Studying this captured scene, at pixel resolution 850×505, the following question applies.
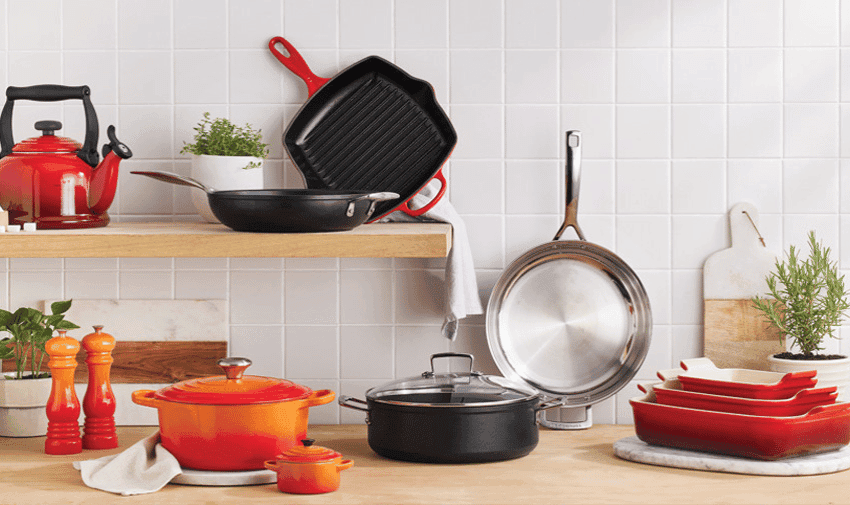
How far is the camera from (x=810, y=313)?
5.83 feet

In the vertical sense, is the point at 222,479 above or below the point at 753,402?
below

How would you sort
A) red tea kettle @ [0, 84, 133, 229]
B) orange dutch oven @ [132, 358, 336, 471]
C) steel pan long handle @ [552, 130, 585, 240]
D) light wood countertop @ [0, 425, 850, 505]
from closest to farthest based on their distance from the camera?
1. light wood countertop @ [0, 425, 850, 505]
2. orange dutch oven @ [132, 358, 336, 471]
3. red tea kettle @ [0, 84, 133, 229]
4. steel pan long handle @ [552, 130, 585, 240]

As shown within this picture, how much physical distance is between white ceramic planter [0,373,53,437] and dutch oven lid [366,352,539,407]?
68cm

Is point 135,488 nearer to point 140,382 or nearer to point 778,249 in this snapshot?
point 140,382

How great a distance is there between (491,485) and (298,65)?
38.2 inches

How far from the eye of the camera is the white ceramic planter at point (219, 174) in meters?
1.76

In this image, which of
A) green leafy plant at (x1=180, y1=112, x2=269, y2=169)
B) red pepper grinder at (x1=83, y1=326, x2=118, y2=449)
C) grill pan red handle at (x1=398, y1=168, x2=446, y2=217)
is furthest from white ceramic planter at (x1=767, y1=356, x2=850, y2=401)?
red pepper grinder at (x1=83, y1=326, x2=118, y2=449)

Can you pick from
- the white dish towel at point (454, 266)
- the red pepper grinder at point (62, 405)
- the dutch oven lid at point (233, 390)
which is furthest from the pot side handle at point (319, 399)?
the red pepper grinder at point (62, 405)

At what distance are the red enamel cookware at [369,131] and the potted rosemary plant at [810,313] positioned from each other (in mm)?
738

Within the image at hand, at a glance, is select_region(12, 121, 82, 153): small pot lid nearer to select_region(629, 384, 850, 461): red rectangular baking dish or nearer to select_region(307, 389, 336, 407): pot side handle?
select_region(307, 389, 336, 407): pot side handle

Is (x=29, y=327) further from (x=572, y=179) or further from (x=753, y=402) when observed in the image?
(x=753, y=402)

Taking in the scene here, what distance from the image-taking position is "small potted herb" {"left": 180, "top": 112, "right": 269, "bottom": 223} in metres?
1.76

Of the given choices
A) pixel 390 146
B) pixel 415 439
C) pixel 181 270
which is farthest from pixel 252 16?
pixel 415 439

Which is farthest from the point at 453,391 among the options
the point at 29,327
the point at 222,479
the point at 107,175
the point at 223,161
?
the point at 29,327
